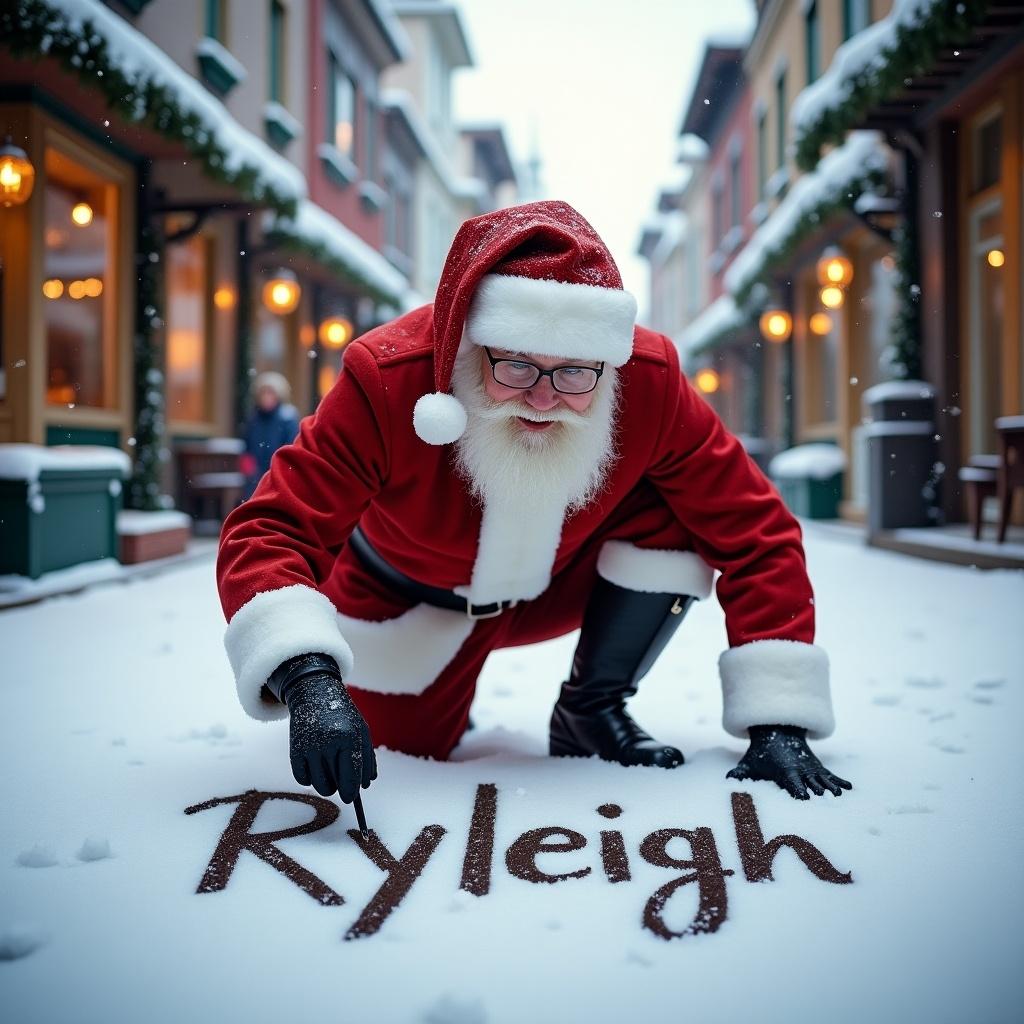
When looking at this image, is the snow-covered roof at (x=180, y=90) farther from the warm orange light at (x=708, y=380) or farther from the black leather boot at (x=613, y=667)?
the warm orange light at (x=708, y=380)

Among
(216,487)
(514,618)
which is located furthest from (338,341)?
(514,618)

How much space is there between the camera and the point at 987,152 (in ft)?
22.2

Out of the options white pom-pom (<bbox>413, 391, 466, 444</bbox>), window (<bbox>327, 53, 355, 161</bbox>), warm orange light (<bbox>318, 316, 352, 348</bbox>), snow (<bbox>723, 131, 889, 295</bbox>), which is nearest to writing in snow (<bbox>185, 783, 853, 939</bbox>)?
white pom-pom (<bbox>413, 391, 466, 444</bbox>)

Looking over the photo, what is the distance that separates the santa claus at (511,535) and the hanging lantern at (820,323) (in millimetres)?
9337

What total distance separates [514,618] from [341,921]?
0.98 metres

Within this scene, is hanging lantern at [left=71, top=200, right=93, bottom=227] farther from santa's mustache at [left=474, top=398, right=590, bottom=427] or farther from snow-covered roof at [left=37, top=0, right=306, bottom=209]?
santa's mustache at [left=474, top=398, right=590, bottom=427]

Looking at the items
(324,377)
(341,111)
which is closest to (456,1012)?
(324,377)

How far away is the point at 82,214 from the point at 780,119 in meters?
8.90

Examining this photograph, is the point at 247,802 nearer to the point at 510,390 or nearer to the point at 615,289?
the point at 510,390

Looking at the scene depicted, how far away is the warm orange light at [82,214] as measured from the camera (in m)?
6.56

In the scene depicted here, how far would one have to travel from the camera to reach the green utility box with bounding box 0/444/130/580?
179 inches

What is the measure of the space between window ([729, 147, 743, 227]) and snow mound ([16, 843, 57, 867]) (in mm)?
14493

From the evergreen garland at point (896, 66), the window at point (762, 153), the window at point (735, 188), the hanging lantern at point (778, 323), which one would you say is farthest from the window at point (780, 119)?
the evergreen garland at point (896, 66)

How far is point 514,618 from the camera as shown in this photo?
2174 millimetres
